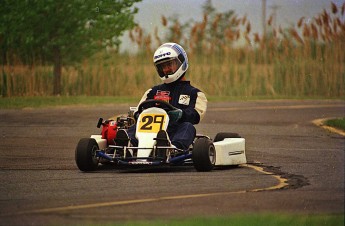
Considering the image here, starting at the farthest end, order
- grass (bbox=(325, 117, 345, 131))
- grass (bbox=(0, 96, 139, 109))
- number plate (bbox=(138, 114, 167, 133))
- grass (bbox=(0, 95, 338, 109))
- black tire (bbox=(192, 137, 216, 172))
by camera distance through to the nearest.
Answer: grass (bbox=(0, 95, 338, 109)), grass (bbox=(0, 96, 139, 109)), grass (bbox=(325, 117, 345, 131)), number plate (bbox=(138, 114, 167, 133)), black tire (bbox=(192, 137, 216, 172))

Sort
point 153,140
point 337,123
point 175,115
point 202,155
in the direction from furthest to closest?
point 337,123 < point 175,115 < point 153,140 < point 202,155

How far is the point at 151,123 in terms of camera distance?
14.3 metres

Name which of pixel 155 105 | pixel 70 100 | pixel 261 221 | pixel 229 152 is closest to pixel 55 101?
pixel 70 100

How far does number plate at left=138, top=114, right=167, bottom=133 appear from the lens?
562 inches

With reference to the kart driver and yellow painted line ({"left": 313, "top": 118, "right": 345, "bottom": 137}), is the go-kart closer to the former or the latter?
the kart driver

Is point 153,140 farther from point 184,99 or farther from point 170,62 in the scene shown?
point 170,62

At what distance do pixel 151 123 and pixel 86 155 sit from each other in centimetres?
94

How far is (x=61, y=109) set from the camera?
27.4 metres

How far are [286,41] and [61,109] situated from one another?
8.71 meters

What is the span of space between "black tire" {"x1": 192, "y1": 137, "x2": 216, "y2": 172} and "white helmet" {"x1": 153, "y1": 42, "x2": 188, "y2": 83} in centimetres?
152

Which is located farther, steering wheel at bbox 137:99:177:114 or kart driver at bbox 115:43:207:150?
steering wheel at bbox 137:99:177:114

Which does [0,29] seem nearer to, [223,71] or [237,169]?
[223,71]

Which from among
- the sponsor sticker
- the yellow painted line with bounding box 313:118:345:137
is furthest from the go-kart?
the yellow painted line with bounding box 313:118:345:137

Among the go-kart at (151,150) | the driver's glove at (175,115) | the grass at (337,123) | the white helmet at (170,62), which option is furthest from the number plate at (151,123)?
the grass at (337,123)
